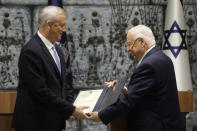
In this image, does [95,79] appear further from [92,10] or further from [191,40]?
[191,40]

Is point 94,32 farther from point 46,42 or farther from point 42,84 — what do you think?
point 42,84

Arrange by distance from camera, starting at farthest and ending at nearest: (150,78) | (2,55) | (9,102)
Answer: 1. (2,55)
2. (9,102)
3. (150,78)

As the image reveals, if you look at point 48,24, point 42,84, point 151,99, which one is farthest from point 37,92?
point 151,99

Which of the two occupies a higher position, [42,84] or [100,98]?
[42,84]

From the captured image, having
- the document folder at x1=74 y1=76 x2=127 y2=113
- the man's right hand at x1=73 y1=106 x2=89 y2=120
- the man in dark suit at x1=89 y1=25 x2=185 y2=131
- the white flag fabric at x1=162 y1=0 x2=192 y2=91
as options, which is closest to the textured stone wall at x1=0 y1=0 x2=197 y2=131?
the white flag fabric at x1=162 y1=0 x2=192 y2=91

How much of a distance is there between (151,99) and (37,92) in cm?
76

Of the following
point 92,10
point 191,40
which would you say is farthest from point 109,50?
point 191,40

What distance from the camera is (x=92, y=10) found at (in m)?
5.52

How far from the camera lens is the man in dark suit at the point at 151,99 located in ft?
9.30

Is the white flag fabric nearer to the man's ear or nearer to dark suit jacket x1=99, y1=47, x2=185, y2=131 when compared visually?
dark suit jacket x1=99, y1=47, x2=185, y2=131

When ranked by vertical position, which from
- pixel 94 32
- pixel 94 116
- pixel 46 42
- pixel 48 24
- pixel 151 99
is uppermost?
pixel 48 24

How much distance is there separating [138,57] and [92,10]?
262 cm

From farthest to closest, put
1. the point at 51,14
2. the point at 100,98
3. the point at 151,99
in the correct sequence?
the point at 100,98
the point at 51,14
the point at 151,99

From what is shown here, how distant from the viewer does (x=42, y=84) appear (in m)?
2.90
